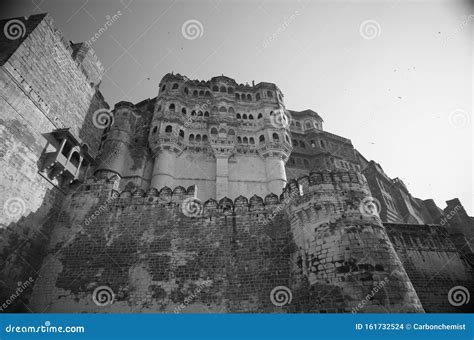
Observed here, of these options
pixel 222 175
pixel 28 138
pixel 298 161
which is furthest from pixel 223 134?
pixel 28 138

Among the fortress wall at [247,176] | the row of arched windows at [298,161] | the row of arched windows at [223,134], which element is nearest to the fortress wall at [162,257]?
the fortress wall at [247,176]

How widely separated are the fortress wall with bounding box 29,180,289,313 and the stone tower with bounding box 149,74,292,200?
37.3ft

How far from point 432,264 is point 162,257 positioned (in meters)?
15.1

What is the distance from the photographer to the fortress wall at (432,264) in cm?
1367

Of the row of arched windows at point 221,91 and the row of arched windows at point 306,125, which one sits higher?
the row of arched windows at point 306,125

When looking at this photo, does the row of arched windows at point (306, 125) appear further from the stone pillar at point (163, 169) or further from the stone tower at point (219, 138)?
the stone pillar at point (163, 169)

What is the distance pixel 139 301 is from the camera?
32.2 ft

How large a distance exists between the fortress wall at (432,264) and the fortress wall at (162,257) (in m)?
8.84

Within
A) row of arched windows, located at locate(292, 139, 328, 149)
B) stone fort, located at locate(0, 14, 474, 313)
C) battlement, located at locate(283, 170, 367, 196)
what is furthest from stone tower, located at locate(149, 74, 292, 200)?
battlement, located at locate(283, 170, 367, 196)

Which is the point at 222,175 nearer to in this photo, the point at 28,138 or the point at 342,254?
the point at 28,138

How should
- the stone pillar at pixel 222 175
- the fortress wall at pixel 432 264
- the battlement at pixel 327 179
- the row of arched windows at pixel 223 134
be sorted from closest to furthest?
the battlement at pixel 327 179 → the fortress wall at pixel 432 264 → the stone pillar at pixel 222 175 → the row of arched windows at pixel 223 134

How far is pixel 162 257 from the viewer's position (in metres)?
10.8

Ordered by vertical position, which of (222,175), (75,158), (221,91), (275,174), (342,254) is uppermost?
(221,91)

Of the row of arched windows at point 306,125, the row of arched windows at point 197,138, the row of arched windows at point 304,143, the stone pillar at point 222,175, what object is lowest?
the stone pillar at point 222,175
